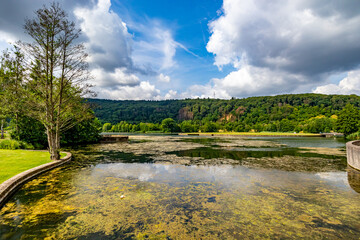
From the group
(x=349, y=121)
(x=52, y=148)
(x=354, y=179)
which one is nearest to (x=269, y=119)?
(x=349, y=121)

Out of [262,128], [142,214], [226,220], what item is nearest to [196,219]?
[226,220]

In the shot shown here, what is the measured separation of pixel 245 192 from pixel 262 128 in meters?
142

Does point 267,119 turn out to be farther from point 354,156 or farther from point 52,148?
point 52,148

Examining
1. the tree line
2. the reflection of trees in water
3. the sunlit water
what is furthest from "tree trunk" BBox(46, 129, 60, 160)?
the tree line

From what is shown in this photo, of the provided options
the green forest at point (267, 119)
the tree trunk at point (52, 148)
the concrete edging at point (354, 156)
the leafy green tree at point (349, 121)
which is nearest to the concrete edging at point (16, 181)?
the tree trunk at point (52, 148)

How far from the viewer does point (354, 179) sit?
998 centimetres

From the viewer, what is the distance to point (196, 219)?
Result: 532cm

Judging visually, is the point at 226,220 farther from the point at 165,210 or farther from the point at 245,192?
the point at 245,192

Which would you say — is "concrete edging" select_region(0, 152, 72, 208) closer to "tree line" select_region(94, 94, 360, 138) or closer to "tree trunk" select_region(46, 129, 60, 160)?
"tree trunk" select_region(46, 129, 60, 160)

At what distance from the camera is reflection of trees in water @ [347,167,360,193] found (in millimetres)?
8500

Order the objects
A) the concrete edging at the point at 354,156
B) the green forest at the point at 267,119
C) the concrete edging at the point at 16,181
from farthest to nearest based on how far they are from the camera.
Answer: the green forest at the point at 267,119, the concrete edging at the point at 354,156, the concrete edging at the point at 16,181

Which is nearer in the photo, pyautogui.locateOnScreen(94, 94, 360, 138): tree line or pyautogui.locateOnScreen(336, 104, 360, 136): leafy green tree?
pyautogui.locateOnScreen(336, 104, 360, 136): leafy green tree

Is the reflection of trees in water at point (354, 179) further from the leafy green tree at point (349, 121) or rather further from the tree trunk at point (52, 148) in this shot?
the leafy green tree at point (349, 121)

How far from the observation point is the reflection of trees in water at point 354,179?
850cm
